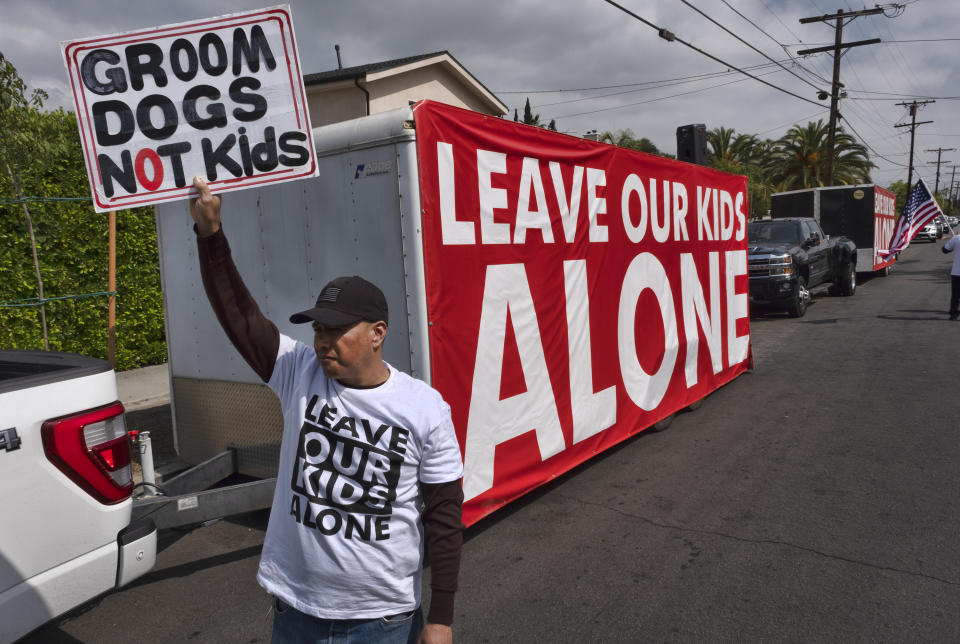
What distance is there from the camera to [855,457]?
225 inches

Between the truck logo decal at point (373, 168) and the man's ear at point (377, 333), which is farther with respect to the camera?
the truck logo decal at point (373, 168)

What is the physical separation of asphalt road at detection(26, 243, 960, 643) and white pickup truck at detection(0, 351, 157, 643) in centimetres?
46

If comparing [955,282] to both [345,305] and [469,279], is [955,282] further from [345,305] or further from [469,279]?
[345,305]

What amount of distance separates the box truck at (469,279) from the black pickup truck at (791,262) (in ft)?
29.6

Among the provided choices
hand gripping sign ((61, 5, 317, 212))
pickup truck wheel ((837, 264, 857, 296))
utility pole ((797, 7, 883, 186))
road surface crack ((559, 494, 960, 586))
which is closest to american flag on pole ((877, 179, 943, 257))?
pickup truck wheel ((837, 264, 857, 296))

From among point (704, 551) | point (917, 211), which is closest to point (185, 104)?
point (704, 551)

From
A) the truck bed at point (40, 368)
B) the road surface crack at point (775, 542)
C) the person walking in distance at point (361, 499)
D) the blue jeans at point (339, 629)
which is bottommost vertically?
the road surface crack at point (775, 542)

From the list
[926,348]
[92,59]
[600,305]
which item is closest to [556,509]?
[600,305]

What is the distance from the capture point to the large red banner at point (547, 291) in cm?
407

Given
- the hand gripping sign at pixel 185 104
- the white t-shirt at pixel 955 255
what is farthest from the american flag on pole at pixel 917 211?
the hand gripping sign at pixel 185 104

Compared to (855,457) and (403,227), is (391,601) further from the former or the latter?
(855,457)

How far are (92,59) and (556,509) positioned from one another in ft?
12.7

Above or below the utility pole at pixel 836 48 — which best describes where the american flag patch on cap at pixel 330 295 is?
below

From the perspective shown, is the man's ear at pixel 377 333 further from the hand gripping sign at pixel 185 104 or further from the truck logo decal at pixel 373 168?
the truck logo decal at pixel 373 168
